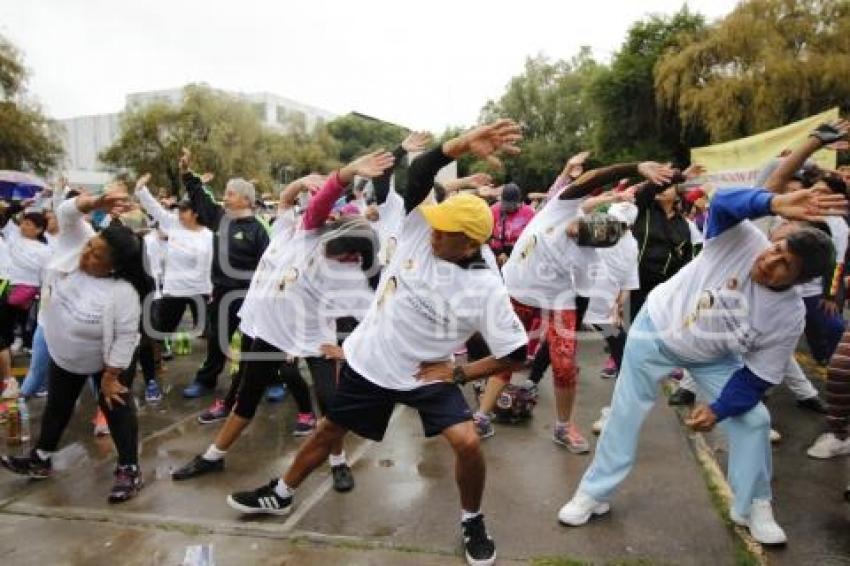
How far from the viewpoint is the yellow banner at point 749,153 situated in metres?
9.97

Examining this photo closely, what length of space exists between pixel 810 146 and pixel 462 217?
5.19 feet

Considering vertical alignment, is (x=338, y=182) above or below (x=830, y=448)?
above

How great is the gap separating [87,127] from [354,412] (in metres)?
118

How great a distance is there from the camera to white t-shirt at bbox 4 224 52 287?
22.1ft

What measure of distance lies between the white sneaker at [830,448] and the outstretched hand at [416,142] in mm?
3204

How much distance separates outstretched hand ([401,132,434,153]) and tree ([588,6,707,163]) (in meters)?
27.0

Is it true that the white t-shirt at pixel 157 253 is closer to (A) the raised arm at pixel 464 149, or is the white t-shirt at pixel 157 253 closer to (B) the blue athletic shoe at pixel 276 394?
(B) the blue athletic shoe at pixel 276 394

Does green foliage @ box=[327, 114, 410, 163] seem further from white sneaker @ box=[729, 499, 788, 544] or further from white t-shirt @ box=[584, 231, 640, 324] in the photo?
white sneaker @ box=[729, 499, 788, 544]

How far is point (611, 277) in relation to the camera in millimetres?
5848

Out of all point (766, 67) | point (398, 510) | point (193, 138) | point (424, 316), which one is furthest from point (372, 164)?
point (193, 138)

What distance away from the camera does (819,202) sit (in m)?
2.57

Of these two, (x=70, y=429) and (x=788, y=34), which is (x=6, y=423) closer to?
(x=70, y=429)

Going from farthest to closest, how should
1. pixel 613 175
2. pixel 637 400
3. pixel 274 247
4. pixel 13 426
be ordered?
pixel 13 426 < pixel 274 247 < pixel 613 175 < pixel 637 400

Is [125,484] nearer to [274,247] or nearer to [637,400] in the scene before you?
[274,247]
